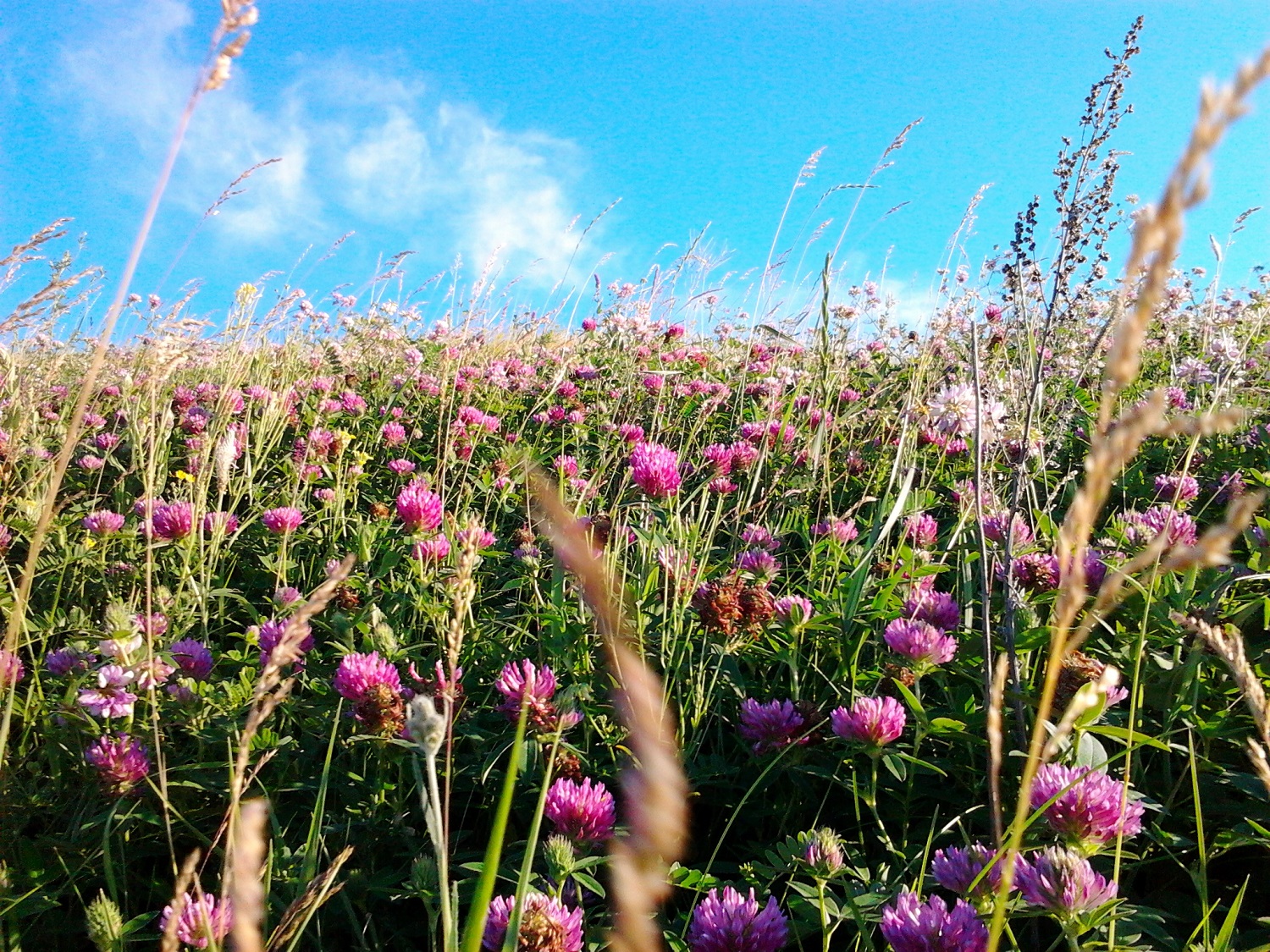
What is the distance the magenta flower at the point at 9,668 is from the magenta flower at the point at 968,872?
1249 millimetres

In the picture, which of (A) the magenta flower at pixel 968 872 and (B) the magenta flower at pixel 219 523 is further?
(B) the magenta flower at pixel 219 523

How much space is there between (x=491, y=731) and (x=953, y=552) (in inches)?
60.5

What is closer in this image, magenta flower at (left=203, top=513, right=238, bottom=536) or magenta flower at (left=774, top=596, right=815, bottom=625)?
magenta flower at (left=774, top=596, right=815, bottom=625)

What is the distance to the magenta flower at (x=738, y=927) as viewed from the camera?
42.3 inches

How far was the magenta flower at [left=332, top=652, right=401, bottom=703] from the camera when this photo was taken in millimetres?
1464

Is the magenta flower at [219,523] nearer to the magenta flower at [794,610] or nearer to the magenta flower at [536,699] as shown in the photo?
the magenta flower at [536,699]

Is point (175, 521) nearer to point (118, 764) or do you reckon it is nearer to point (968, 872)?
point (118, 764)

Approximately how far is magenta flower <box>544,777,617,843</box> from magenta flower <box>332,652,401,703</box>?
41 centimetres

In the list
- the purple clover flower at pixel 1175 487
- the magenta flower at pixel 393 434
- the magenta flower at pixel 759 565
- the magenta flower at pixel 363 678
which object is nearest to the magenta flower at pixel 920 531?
the magenta flower at pixel 759 565

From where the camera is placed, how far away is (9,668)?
1473 mm

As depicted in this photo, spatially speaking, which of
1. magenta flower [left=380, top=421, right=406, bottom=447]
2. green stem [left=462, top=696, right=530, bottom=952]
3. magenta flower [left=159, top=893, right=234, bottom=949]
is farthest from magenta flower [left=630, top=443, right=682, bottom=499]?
magenta flower [left=380, top=421, right=406, bottom=447]

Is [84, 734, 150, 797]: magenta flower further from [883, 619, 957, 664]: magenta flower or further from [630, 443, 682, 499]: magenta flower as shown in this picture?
[883, 619, 957, 664]: magenta flower

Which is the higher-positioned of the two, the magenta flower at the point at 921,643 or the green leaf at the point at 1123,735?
the magenta flower at the point at 921,643

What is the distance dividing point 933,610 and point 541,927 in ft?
3.31
